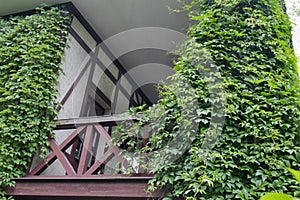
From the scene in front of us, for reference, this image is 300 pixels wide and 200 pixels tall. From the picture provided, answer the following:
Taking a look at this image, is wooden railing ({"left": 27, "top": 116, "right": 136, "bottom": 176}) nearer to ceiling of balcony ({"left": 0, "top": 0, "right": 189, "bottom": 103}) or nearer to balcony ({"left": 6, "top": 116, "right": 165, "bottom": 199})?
balcony ({"left": 6, "top": 116, "right": 165, "bottom": 199})

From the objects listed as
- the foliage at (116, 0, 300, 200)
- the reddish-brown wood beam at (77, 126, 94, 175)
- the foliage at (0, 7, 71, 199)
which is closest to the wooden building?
the reddish-brown wood beam at (77, 126, 94, 175)

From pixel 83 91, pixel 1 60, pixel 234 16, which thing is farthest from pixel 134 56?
pixel 234 16

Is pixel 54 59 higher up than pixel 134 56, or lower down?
lower down

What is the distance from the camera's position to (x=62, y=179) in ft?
10.9

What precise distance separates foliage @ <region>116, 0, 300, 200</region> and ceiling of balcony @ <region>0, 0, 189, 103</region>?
1428mm

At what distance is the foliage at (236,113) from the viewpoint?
2.46 metres

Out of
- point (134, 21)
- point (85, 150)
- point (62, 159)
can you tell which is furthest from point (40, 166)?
point (134, 21)

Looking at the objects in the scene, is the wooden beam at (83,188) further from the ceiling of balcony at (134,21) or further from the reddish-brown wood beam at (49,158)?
the ceiling of balcony at (134,21)

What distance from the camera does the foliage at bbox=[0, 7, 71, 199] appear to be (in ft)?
12.4

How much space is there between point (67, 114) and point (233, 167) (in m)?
3.18

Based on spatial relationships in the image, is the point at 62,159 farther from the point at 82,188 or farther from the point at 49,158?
the point at 82,188

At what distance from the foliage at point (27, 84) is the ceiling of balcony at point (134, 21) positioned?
0.38 m

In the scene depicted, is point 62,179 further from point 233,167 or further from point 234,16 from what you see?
point 234,16

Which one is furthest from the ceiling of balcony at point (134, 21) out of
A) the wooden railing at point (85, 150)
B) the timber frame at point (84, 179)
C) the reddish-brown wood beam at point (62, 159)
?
the reddish-brown wood beam at point (62, 159)
